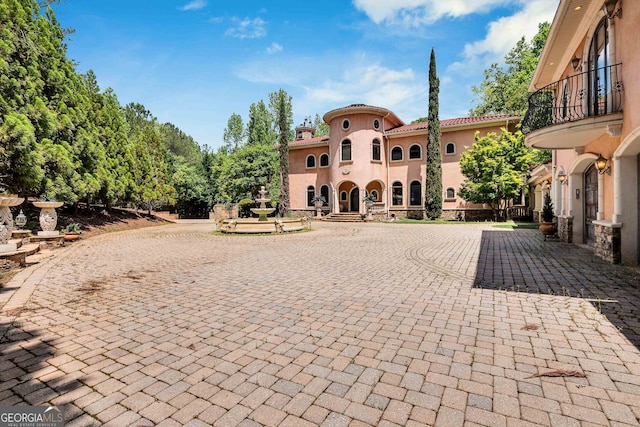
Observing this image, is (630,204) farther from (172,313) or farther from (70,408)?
(70,408)

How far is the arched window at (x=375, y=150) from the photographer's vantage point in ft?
89.9

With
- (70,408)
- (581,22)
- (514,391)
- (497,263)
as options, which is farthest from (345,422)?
(581,22)

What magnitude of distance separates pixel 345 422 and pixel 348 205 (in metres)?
29.7

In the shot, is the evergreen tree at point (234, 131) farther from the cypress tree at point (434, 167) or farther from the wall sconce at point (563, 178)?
the wall sconce at point (563, 178)

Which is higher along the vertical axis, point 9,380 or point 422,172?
point 422,172

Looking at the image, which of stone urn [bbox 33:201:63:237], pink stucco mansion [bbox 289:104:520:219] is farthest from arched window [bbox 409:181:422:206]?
stone urn [bbox 33:201:63:237]

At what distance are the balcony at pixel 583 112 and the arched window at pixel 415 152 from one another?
53.1 feet

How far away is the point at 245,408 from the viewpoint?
2.47 meters

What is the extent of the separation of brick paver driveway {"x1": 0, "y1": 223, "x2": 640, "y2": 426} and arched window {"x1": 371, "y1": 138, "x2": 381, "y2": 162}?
21.4 m

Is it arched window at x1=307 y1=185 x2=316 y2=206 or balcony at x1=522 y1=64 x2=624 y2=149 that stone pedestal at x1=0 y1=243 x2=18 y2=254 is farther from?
arched window at x1=307 y1=185 x2=316 y2=206

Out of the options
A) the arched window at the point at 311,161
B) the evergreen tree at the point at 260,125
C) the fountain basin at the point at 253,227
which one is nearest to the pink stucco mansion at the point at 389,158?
the arched window at the point at 311,161

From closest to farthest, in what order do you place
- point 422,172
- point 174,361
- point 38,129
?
point 174,361
point 38,129
point 422,172

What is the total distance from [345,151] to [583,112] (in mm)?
19690

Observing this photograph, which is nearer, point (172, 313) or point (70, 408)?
point (70, 408)
